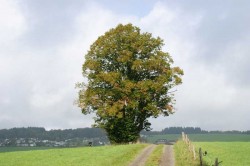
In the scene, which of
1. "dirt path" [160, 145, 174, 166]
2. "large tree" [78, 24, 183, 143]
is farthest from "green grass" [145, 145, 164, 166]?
"large tree" [78, 24, 183, 143]

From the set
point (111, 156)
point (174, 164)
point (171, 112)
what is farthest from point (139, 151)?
point (171, 112)

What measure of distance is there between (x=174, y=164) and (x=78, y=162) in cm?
1207

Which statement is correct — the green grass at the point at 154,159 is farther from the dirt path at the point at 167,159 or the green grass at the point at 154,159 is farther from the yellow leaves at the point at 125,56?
the yellow leaves at the point at 125,56

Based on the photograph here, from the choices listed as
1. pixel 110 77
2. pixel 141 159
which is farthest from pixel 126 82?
pixel 141 159

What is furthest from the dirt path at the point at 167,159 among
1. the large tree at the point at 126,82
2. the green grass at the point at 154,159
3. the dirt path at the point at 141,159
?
the large tree at the point at 126,82

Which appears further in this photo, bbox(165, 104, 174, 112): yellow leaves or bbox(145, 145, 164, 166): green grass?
bbox(165, 104, 174, 112): yellow leaves

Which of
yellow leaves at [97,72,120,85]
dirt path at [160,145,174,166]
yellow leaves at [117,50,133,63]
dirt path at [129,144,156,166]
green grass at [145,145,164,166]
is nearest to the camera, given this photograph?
dirt path at [160,145,174,166]

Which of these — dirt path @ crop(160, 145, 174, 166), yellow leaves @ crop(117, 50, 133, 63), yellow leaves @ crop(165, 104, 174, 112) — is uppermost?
yellow leaves @ crop(117, 50, 133, 63)

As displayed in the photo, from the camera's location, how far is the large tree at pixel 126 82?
66938 mm

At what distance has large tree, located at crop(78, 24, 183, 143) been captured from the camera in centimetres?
6694

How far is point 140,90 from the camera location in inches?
2621

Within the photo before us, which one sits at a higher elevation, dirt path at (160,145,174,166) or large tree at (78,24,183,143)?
large tree at (78,24,183,143)

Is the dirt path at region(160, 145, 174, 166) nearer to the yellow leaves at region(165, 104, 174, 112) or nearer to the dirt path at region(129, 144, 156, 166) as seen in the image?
the dirt path at region(129, 144, 156, 166)

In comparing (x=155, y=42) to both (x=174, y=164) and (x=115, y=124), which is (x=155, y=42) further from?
(x=174, y=164)
